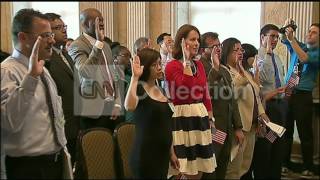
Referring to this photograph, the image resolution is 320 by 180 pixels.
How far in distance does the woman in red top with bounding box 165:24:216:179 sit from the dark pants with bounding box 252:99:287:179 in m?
0.82

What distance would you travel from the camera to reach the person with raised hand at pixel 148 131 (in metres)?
2.13

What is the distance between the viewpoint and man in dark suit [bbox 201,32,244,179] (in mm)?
2936

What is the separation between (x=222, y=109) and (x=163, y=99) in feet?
2.85

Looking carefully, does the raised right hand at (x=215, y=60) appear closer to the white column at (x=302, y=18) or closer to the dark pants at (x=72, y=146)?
the dark pants at (x=72, y=146)

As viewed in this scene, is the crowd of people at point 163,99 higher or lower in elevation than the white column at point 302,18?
lower

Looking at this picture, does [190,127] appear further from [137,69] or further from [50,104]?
[50,104]

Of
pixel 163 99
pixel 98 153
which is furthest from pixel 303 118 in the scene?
pixel 98 153

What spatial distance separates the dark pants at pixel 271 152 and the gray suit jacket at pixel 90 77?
4.61 ft

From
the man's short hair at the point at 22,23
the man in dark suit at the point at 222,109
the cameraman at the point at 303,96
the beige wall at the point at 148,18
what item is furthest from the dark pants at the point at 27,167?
the beige wall at the point at 148,18

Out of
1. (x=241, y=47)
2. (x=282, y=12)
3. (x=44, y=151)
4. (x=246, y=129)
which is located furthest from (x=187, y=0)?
(x=44, y=151)

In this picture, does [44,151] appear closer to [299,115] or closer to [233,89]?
[233,89]

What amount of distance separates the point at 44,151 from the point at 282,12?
11.5ft

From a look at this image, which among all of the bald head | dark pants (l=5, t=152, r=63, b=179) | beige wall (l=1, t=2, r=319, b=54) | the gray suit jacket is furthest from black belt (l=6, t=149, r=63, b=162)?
beige wall (l=1, t=2, r=319, b=54)

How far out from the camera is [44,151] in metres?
1.70
